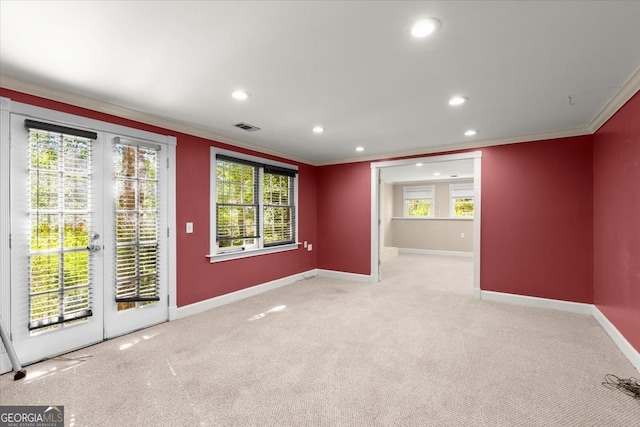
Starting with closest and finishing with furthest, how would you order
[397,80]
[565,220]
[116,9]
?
[116,9], [397,80], [565,220]

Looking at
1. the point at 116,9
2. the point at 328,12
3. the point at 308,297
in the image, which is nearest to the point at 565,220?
the point at 308,297

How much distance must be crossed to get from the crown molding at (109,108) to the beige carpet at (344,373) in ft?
7.54

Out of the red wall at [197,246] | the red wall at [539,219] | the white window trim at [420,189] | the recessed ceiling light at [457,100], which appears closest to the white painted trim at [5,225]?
the red wall at [197,246]

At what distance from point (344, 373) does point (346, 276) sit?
10.9 feet

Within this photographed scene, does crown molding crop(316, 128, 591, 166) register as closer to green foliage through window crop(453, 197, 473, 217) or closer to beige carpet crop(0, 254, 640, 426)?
beige carpet crop(0, 254, 640, 426)

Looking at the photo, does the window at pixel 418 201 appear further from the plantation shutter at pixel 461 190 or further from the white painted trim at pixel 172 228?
the white painted trim at pixel 172 228

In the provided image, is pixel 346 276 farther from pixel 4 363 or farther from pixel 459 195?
pixel 459 195

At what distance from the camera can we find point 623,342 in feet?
8.61

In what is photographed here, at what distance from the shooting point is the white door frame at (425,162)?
4.33 metres

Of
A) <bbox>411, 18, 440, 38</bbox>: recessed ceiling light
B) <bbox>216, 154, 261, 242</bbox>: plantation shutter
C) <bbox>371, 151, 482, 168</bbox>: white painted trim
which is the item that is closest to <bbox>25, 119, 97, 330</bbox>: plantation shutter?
<bbox>216, 154, 261, 242</bbox>: plantation shutter

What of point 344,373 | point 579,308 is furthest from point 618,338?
point 344,373

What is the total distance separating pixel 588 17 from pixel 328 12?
4.67ft

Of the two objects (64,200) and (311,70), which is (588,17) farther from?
(64,200)

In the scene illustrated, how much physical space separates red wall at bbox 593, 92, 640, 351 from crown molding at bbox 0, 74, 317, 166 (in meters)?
4.28
